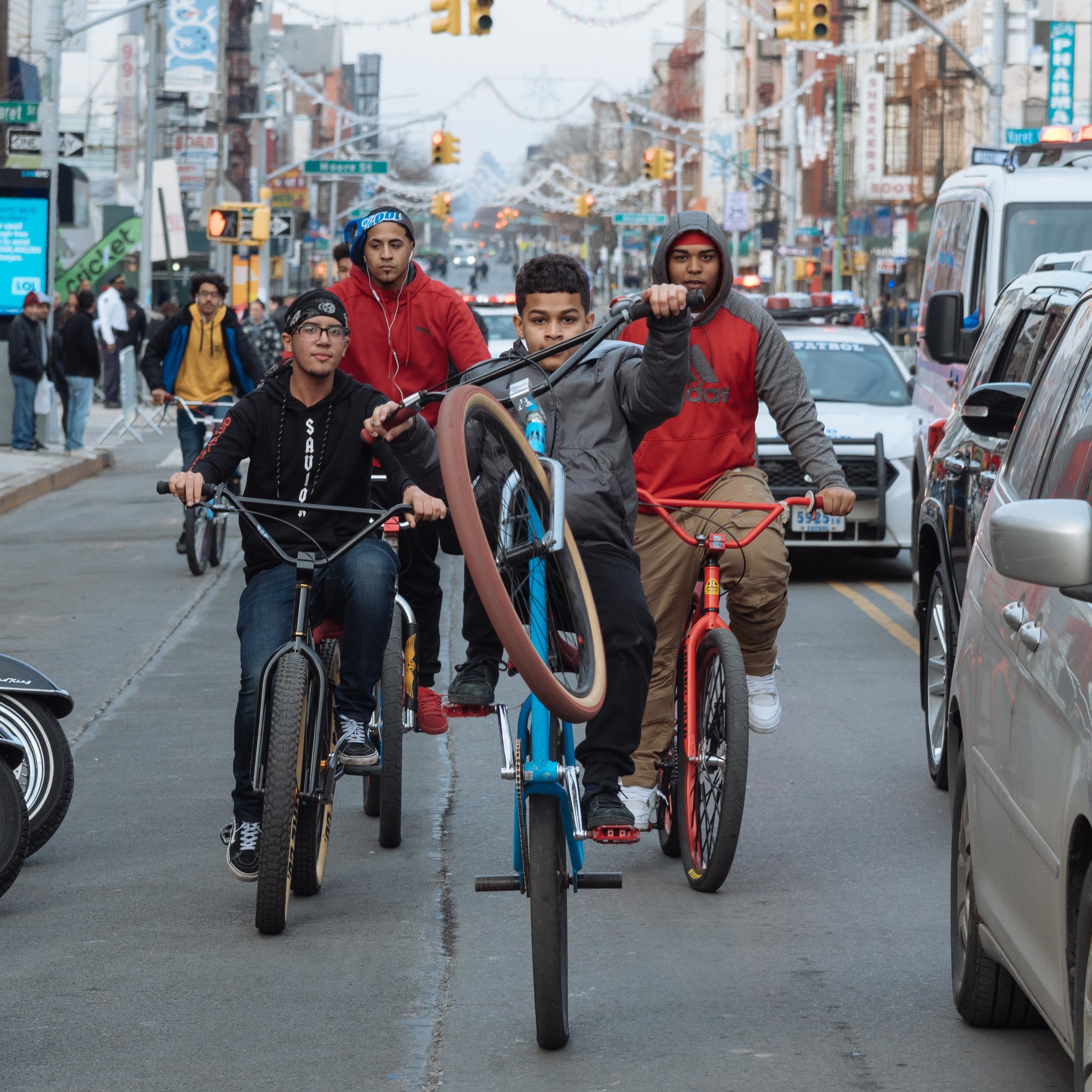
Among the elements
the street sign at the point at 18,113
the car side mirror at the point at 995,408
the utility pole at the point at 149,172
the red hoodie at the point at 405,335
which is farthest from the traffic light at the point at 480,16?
the car side mirror at the point at 995,408

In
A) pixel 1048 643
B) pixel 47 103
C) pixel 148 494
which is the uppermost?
pixel 47 103

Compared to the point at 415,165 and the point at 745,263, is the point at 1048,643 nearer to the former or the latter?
the point at 745,263

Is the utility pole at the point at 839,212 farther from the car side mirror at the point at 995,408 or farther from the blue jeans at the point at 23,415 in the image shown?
the car side mirror at the point at 995,408

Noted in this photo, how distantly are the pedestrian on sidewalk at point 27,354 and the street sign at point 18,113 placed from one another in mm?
2802

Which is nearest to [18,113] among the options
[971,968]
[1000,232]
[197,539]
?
[197,539]

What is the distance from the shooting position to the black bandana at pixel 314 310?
621 cm

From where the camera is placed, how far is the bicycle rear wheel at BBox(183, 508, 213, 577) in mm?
14523

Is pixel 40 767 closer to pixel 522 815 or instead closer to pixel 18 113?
pixel 522 815

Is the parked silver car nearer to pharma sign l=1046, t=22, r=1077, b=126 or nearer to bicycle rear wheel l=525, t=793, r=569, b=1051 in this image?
bicycle rear wheel l=525, t=793, r=569, b=1051

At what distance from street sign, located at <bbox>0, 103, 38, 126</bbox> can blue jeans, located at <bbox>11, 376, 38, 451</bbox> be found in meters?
3.98

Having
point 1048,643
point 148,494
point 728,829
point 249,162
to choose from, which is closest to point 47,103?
point 148,494

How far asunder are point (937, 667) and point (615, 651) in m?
3.18

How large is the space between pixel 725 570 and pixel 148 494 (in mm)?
15962

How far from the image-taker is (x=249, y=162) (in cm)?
9694
